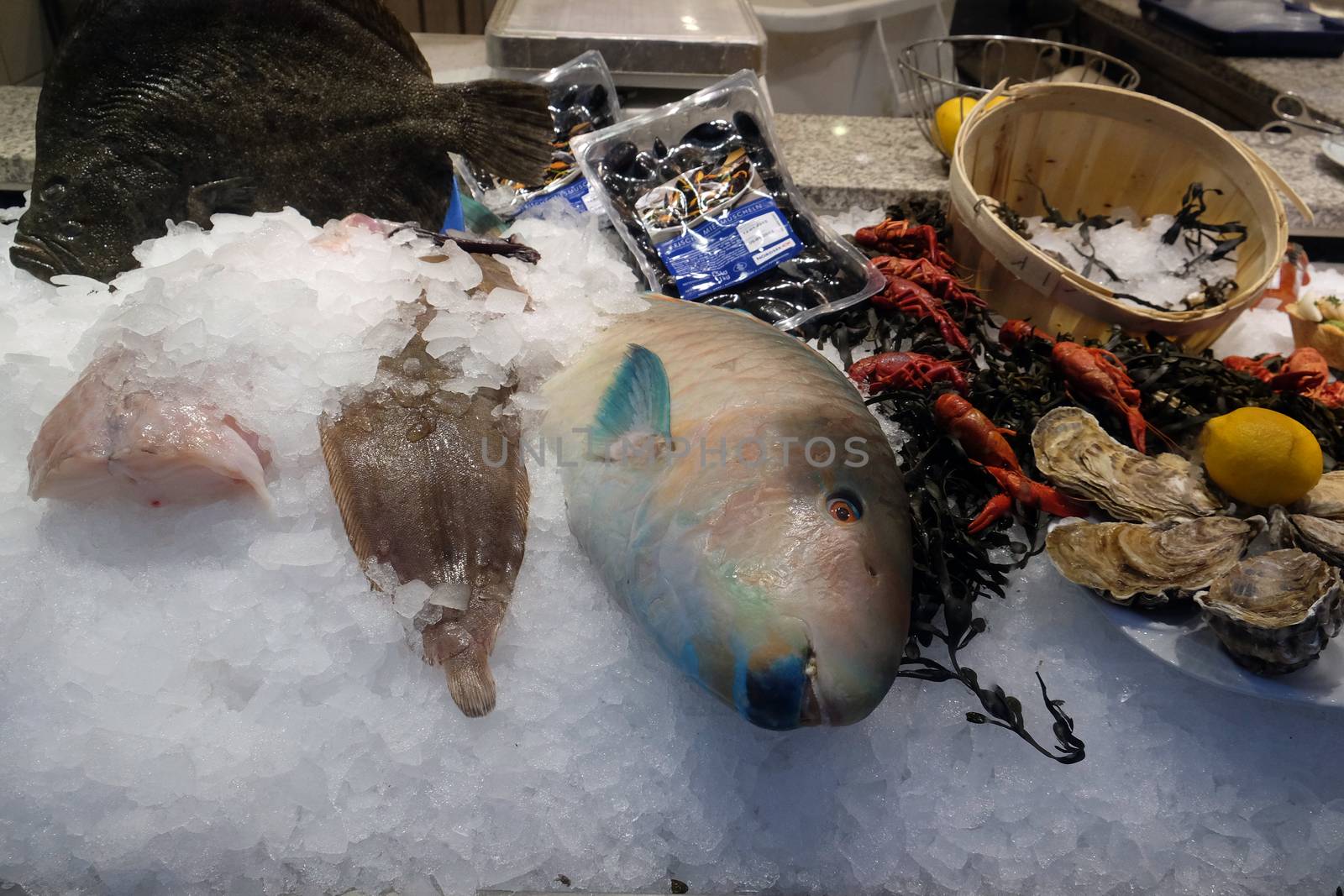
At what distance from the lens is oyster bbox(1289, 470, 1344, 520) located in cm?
125

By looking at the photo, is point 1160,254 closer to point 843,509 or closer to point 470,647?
point 843,509

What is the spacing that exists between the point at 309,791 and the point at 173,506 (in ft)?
1.69

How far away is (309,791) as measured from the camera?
3.54 ft

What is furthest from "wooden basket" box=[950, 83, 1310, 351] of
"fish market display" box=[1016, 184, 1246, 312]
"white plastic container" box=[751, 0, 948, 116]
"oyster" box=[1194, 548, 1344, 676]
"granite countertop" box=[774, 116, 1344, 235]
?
"white plastic container" box=[751, 0, 948, 116]

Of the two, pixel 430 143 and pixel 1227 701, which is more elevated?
pixel 430 143

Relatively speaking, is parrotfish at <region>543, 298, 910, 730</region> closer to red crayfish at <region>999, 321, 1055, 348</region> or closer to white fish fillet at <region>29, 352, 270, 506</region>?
white fish fillet at <region>29, 352, 270, 506</region>

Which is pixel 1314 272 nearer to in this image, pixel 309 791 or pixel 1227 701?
pixel 1227 701

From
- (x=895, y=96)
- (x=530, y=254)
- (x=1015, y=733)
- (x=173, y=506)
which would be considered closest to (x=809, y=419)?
(x=1015, y=733)

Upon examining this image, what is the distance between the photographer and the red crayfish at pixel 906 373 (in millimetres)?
1660

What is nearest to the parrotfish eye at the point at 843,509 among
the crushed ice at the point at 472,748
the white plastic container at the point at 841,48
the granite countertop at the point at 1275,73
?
the crushed ice at the point at 472,748

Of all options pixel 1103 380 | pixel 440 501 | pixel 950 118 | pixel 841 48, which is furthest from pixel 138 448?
pixel 841 48

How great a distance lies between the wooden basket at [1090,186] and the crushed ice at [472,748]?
33.4 inches

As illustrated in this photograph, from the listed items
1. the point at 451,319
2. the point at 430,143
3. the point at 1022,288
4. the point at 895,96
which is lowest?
the point at 895,96

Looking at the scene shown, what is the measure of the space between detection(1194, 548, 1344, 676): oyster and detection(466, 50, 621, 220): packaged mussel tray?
1.69m
